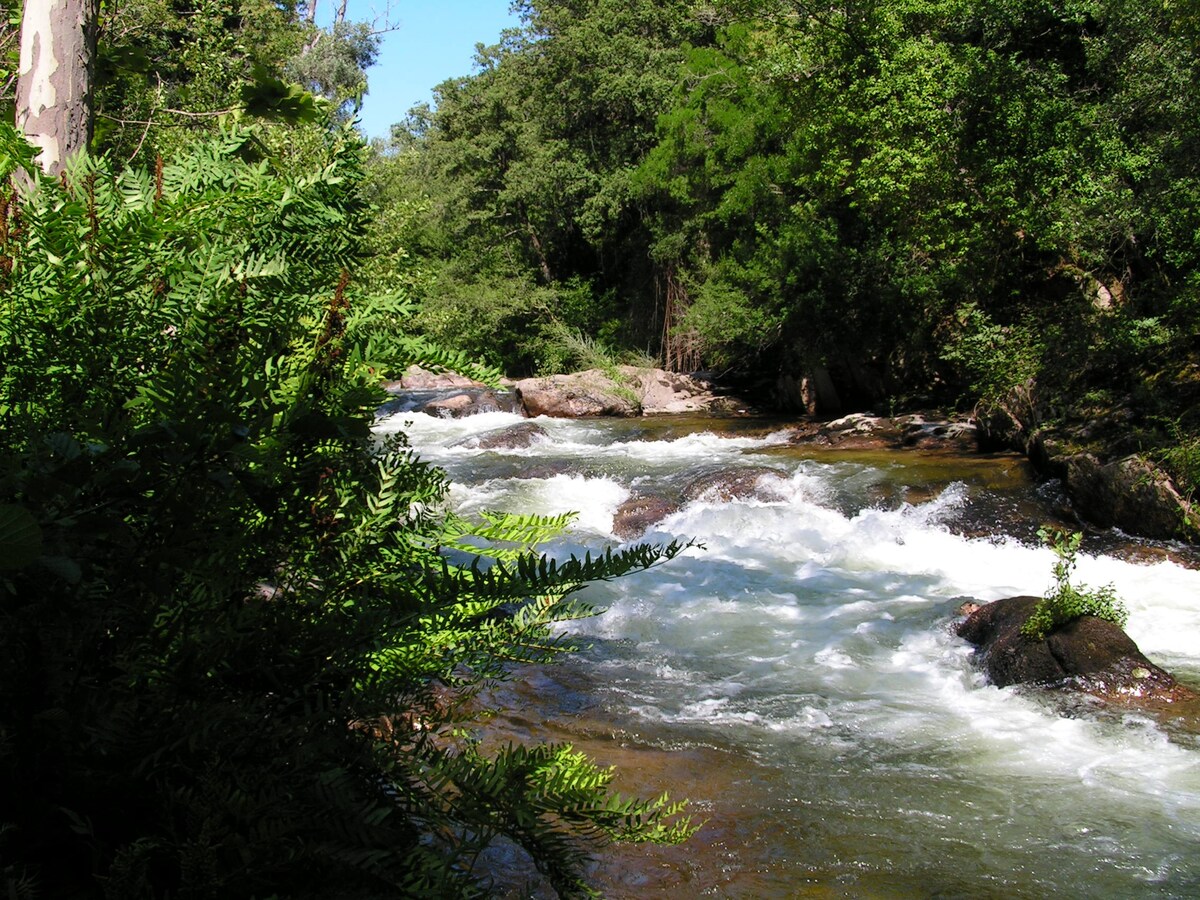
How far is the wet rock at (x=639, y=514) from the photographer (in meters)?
11.9

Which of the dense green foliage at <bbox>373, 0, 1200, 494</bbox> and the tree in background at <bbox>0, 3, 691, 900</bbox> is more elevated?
the dense green foliage at <bbox>373, 0, 1200, 494</bbox>

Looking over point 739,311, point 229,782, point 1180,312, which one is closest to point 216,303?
point 229,782

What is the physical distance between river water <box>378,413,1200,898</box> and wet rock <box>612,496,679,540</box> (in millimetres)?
152

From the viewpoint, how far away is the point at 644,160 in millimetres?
26469

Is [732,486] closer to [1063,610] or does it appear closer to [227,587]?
[1063,610]

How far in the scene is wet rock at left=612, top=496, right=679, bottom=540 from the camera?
11852 millimetres

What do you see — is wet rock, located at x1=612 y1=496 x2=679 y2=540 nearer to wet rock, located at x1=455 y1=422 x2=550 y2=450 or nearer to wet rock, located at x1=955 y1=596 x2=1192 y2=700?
wet rock, located at x1=455 y1=422 x2=550 y2=450

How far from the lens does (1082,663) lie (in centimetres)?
675

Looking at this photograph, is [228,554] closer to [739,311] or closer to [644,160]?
[739,311]

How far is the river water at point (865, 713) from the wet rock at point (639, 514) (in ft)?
0.50

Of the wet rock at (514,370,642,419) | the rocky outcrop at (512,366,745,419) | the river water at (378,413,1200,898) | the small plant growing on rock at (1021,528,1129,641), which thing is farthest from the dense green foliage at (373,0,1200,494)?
the small plant growing on rock at (1021,528,1129,641)

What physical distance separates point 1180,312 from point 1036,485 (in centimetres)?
298

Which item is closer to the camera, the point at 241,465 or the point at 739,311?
the point at 241,465

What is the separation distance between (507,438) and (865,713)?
38.4 ft
